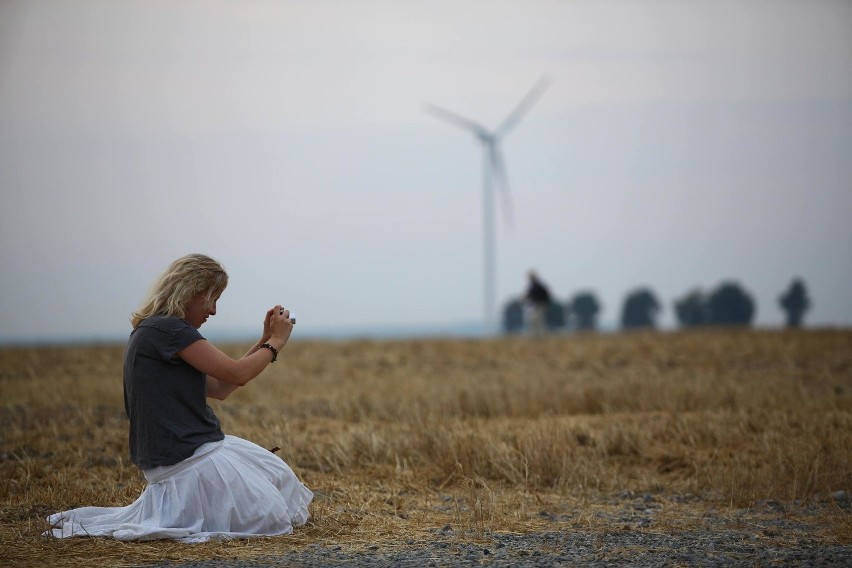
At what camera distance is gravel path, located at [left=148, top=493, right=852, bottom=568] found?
667 cm

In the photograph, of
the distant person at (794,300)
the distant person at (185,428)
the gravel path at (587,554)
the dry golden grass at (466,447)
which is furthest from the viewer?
the distant person at (794,300)

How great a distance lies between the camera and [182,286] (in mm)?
7160

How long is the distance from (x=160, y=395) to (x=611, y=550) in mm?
3213

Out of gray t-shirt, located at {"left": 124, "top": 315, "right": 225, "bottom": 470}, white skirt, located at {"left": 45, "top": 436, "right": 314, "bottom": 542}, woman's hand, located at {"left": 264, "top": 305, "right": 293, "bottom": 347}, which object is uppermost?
woman's hand, located at {"left": 264, "top": 305, "right": 293, "bottom": 347}

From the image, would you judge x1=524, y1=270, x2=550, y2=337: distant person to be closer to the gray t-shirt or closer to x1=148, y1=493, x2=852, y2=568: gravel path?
x1=148, y1=493, x2=852, y2=568: gravel path

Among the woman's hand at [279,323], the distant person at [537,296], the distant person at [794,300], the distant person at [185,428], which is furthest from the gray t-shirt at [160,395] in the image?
the distant person at [794,300]

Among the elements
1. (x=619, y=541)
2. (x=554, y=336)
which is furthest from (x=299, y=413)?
(x=554, y=336)

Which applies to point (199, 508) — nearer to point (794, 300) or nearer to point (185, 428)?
point (185, 428)

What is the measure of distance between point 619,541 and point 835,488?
11.3 feet

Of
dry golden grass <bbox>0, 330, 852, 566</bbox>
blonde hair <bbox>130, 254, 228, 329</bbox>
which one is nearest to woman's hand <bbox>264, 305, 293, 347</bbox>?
blonde hair <bbox>130, 254, 228, 329</bbox>

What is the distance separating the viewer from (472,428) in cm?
1232

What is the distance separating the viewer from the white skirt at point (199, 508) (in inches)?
288

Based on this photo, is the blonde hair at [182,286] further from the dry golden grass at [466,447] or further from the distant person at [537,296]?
the distant person at [537,296]

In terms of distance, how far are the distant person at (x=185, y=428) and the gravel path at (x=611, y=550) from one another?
670 mm
